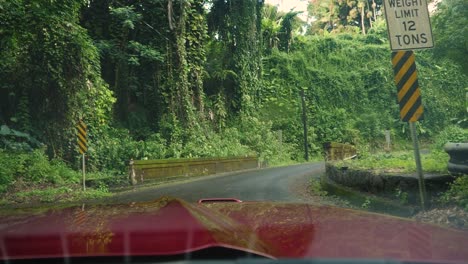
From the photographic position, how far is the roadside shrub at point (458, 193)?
260 inches

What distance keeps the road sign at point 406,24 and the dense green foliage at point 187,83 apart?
3.94 meters

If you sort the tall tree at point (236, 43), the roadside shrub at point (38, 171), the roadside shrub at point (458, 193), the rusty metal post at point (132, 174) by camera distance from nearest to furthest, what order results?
the roadside shrub at point (458, 193), the roadside shrub at point (38, 171), the rusty metal post at point (132, 174), the tall tree at point (236, 43)

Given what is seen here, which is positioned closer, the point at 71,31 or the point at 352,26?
the point at 71,31

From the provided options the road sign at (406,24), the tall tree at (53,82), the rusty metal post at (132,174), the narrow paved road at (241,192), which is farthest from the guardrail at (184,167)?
the road sign at (406,24)

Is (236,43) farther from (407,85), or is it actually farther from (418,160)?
(418,160)

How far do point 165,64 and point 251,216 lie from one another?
22593 millimetres

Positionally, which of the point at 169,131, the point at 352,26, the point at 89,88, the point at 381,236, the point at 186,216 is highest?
the point at 352,26

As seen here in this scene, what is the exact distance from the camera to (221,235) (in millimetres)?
1922

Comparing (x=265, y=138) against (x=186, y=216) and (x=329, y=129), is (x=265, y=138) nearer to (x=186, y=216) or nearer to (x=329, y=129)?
(x=329, y=129)

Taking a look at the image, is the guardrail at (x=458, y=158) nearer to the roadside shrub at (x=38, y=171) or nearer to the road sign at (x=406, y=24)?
the road sign at (x=406, y=24)

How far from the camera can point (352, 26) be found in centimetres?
5484

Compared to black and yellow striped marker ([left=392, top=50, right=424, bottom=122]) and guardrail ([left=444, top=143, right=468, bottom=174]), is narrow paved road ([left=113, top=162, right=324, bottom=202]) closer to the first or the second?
guardrail ([left=444, top=143, right=468, bottom=174])

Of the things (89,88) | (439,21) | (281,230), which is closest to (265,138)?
(89,88)

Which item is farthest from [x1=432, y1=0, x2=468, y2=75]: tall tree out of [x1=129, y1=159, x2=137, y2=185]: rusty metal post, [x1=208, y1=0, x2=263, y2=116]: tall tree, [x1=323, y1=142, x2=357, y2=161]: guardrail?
[x1=208, y1=0, x2=263, y2=116]: tall tree
